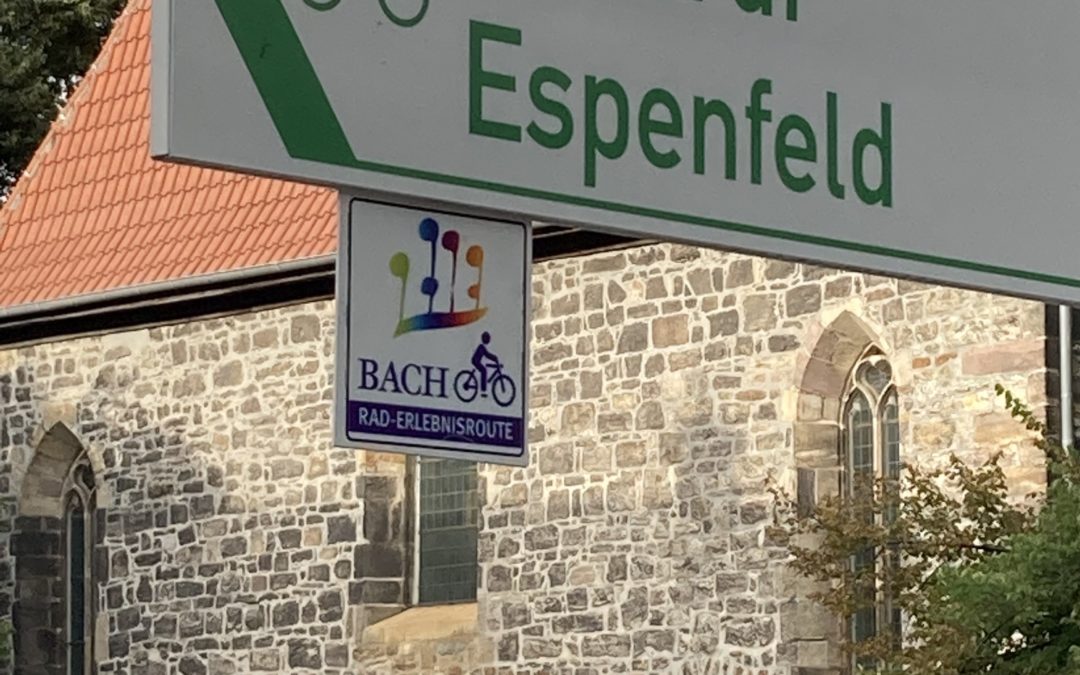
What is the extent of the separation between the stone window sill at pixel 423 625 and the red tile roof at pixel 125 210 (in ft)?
8.43

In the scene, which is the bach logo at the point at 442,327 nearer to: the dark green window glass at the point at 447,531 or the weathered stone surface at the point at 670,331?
the weathered stone surface at the point at 670,331

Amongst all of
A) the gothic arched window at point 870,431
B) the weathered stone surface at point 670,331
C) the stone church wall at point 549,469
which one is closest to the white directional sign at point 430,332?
the stone church wall at point 549,469

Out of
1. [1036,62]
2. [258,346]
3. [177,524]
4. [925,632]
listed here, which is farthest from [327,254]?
[1036,62]

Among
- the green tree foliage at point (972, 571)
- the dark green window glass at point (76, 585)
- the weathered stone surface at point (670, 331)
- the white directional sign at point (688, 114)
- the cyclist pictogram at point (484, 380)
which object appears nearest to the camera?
the white directional sign at point (688, 114)

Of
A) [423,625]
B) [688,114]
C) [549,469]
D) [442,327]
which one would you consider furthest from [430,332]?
[423,625]

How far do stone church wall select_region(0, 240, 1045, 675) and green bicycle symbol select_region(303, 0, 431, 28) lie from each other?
11336mm

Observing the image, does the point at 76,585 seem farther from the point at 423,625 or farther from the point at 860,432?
the point at 860,432

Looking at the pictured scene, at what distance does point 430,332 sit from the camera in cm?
439

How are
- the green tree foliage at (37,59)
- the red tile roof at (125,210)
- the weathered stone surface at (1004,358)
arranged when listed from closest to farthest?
the weathered stone surface at (1004,358) < the red tile roof at (125,210) < the green tree foliage at (37,59)

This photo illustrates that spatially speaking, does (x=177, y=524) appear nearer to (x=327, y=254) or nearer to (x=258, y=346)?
(x=258, y=346)

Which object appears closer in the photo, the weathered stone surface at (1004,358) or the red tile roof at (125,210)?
the weathered stone surface at (1004,358)

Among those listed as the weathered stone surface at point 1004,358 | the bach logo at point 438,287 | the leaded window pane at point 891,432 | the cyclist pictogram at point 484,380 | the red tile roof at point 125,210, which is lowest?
the cyclist pictogram at point 484,380

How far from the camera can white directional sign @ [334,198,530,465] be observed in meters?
4.26

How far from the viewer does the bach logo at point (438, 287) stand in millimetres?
4273
